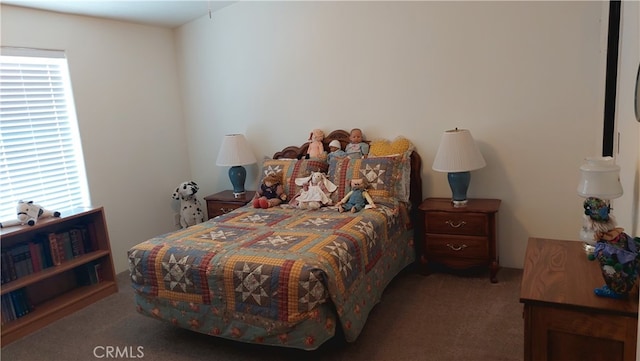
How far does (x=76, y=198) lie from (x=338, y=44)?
8.38 ft

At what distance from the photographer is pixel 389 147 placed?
3666 millimetres

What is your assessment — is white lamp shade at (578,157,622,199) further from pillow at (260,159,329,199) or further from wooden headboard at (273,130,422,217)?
pillow at (260,159,329,199)

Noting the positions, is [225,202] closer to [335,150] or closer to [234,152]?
[234,152]

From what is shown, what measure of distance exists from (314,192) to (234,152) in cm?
106

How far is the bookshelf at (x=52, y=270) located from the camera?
118 inches

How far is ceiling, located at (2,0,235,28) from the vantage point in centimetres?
338

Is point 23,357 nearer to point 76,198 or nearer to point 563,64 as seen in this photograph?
point 76,198

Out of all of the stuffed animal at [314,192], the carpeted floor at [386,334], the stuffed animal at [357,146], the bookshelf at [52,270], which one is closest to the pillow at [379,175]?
the stuffed animal at [314,192]

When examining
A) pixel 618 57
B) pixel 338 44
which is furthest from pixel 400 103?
pixel 618 57

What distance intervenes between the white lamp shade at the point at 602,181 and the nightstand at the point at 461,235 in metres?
1.39

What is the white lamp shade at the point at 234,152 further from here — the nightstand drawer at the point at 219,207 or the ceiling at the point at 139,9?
the ceiling at the point at 139,9

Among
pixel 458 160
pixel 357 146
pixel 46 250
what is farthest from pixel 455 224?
pixel 46 250

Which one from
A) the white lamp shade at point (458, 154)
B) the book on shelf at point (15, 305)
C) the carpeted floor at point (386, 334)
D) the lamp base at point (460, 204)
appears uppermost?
the white lamp shade at point (458, 154)

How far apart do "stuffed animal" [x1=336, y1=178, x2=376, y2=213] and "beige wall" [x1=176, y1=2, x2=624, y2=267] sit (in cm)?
65
